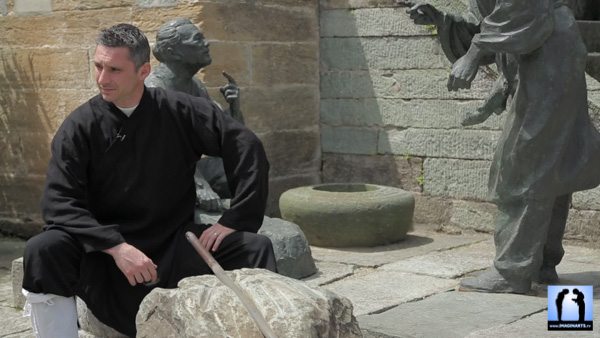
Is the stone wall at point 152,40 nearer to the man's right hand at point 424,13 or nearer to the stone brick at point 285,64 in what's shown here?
the stone brick at point 285,64

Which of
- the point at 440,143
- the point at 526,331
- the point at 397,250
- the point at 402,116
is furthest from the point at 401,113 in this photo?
the point at 526,331

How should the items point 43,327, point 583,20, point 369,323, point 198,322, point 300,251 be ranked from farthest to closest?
point 583,20
point 300,251
point 369,323
point 43,327
point 198,322

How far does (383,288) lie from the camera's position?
18.4 ft

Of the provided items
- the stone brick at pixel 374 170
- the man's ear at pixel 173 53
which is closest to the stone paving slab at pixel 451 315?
the man's ear at pixel 173 53

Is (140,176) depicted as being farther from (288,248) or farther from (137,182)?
(288,248)

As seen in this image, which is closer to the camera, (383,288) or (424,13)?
(424,13)

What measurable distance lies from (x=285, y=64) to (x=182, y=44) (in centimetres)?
202

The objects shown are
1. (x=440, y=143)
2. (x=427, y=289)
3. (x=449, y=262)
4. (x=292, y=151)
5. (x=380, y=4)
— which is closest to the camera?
(x=427, y=289)

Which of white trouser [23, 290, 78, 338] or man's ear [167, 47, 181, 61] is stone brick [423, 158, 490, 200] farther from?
white trouser [23, 290, 78, 338]

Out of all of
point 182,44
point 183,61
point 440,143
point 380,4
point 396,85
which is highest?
point 380,4

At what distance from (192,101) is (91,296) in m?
0.90

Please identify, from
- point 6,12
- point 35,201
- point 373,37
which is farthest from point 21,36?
point 373,37

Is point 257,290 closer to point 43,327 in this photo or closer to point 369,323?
point 43,327

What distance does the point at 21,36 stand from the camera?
7.98 meters
